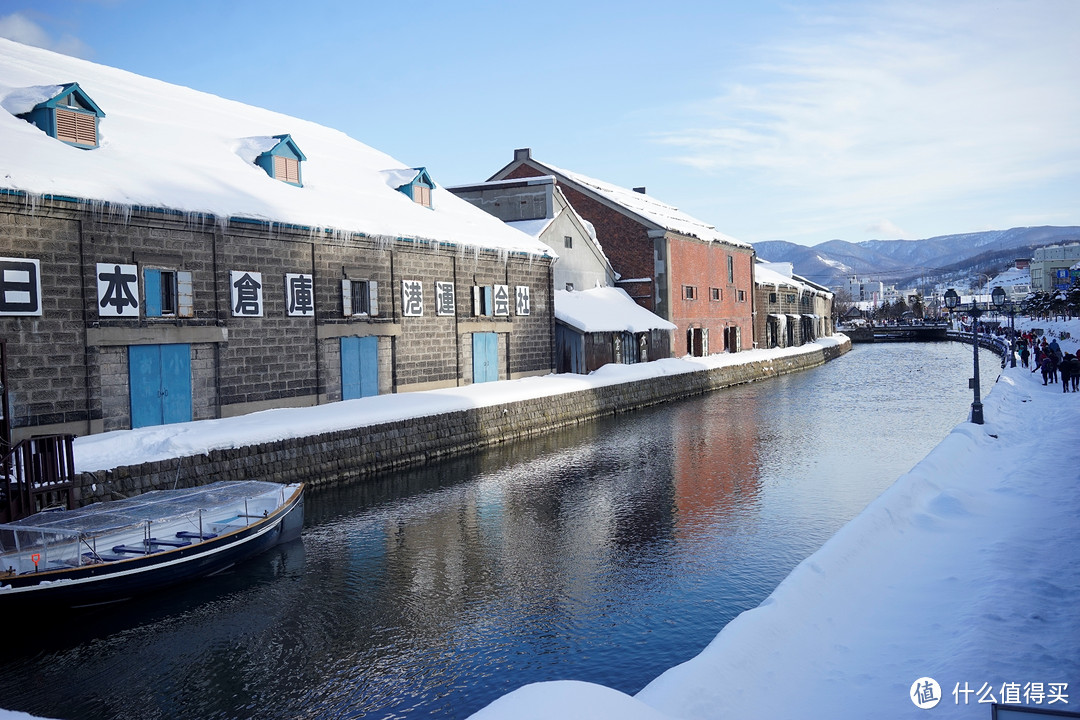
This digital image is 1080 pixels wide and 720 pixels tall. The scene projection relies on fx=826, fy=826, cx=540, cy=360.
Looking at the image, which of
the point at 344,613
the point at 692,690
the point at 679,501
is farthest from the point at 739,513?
the point at 692,690

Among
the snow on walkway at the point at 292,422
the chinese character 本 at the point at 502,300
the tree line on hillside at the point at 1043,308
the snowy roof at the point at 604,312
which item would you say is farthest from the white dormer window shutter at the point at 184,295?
the tree line on hillside at the point at 1043,308

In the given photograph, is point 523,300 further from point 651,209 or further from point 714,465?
point 651,209

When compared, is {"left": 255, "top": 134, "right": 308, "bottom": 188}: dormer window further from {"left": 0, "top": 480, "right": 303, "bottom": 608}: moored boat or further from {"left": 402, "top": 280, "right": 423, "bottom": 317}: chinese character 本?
{"left": 0, "top": 480, "right": 303, "bottom": 608}: moored boat

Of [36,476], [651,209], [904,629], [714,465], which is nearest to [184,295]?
[36,476]

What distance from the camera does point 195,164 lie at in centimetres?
2116

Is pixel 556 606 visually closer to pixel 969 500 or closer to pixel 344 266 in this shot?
pixel 969 500

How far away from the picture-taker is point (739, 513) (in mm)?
15148

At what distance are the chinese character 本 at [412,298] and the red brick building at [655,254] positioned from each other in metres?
20.5

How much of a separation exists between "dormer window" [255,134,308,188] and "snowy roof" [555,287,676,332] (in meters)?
13.7

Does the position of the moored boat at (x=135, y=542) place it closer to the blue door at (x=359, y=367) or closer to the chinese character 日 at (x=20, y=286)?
the chinese character 日 at (x=20, y=286)

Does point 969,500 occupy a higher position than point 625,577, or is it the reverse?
point 969,500

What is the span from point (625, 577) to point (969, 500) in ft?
18.0

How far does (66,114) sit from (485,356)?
15.3m

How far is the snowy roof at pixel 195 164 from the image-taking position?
17.5m
